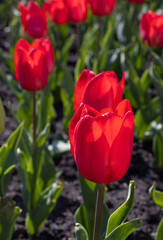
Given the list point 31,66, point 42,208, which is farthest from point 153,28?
point 42,208

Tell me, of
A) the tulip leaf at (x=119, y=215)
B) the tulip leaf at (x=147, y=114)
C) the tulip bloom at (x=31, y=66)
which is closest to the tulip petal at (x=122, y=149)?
the tulip leaf at (x=119, y=215)

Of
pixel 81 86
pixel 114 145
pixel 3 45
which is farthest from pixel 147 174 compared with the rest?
pixel 3 45

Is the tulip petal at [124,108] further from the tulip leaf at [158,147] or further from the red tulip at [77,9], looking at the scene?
the red tulip at [77,9]

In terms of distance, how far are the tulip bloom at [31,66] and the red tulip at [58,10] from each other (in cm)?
75

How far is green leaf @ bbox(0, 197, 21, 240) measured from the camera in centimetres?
111

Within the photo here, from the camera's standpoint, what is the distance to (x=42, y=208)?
1.35 meters

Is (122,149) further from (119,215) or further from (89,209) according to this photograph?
(89,209)

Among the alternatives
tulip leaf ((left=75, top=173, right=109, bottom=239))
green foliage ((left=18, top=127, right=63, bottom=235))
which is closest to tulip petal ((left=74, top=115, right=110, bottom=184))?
tulip leaf ((left=75, top=173, right=109, bottom=239))

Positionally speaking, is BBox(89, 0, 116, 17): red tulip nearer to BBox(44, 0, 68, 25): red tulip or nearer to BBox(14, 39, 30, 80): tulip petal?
BBox(44, 0, 68, 25): red tulip

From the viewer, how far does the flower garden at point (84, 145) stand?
2.67ft

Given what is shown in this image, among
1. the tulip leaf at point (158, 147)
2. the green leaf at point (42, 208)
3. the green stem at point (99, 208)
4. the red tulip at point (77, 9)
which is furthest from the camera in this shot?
the red tulip at point (77, 9)

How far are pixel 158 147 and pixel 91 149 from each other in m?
1.00

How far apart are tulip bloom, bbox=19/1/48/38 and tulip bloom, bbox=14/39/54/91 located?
1.82 feet

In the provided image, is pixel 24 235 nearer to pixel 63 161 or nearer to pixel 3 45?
pixel 63 161
